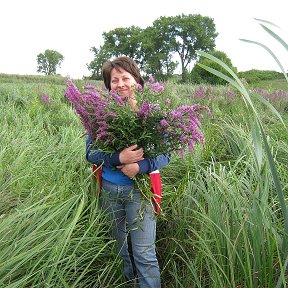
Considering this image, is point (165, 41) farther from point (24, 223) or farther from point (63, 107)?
point (24, 223)

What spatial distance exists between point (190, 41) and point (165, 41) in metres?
3.99

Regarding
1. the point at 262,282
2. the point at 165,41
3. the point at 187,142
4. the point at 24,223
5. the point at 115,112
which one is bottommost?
the point at 262,282

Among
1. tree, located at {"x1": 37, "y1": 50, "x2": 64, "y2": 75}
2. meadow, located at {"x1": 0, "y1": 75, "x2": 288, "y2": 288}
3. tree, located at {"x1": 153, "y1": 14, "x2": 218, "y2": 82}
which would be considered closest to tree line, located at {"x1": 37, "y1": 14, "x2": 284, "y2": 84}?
tree, located at {"x1": 153, "y1": 14, "x2": 218, "y2": 82}

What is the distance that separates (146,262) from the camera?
1.81 metres

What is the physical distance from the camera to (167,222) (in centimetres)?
232

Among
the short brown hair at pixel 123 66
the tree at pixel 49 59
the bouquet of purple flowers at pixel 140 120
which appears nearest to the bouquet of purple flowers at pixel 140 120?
the bouquet of purple flowers at pixel 140 120

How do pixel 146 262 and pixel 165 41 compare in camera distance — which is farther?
pixel 165 41

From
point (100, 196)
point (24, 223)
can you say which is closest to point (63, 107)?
point (100, 196)

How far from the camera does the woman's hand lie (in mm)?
1637

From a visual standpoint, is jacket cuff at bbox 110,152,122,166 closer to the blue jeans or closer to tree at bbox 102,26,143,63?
the blue jeans

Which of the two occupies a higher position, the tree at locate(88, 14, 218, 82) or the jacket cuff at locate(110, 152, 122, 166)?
the tree at locate(88, 14, 218, 82)

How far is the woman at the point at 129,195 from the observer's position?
1658mm

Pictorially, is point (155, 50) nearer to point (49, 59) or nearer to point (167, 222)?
point (49, 59)

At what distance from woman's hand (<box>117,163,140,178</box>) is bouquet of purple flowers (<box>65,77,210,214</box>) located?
0.31ft
